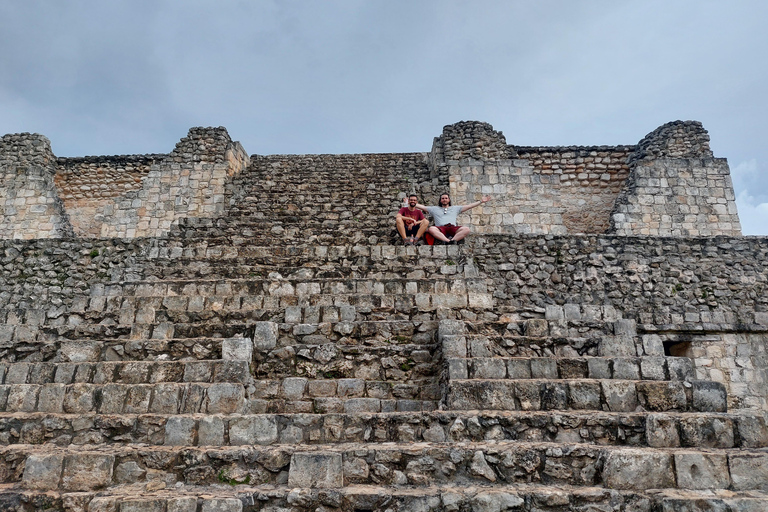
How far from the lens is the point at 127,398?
4.41 m

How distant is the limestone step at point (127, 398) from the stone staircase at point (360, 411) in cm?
1

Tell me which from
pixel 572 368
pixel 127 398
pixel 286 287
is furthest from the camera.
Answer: pixel 286 287

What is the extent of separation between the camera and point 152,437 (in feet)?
13.4

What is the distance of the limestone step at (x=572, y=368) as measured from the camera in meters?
4.52

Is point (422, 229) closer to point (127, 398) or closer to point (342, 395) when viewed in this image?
point (342, 395)

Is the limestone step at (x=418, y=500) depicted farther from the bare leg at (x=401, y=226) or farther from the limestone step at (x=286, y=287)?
the bare leg at (x=401, y=226)

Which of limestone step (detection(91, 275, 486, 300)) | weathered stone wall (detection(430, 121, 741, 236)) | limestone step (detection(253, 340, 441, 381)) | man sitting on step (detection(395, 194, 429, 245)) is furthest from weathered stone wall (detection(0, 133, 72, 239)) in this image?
limestone step (detection(253, 340, 441, 381))

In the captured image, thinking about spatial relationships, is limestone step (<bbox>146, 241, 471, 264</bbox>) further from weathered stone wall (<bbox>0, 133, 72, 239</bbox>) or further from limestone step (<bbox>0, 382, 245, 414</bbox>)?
weathered stone wall (<bbox>0, 133, 72, 239</bbox>)

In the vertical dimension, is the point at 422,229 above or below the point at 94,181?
below

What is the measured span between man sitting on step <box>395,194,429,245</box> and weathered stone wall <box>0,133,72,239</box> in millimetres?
9509

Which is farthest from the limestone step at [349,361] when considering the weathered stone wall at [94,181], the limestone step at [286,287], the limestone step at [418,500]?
the weathered stone wall at [94,181]

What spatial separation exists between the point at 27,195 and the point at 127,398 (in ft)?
37.6

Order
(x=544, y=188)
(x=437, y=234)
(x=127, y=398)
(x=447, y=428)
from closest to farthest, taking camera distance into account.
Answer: (x=447, y=428) < (x=127, y=398) < (x=437, y=234) < (x=544, y=188)

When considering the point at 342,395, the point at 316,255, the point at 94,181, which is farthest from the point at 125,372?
the point at 94,181
